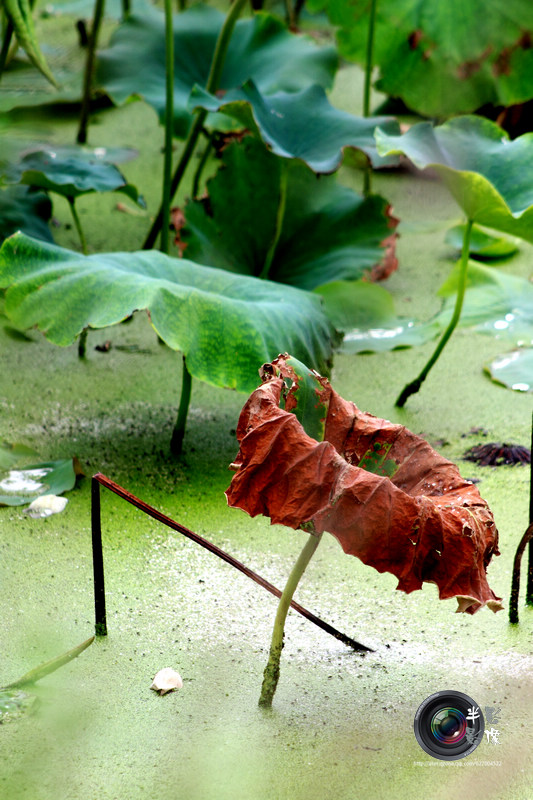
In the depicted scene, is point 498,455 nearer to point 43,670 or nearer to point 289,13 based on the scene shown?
point 43,670

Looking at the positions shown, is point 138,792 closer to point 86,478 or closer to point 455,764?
point 455,764

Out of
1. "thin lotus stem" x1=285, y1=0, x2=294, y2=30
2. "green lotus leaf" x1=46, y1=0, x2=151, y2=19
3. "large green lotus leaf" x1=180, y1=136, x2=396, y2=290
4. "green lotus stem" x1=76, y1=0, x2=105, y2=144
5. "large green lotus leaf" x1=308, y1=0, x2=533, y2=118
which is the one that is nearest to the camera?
"large green lotus leaf" x1=180, y1=136, x2=396, y2=290

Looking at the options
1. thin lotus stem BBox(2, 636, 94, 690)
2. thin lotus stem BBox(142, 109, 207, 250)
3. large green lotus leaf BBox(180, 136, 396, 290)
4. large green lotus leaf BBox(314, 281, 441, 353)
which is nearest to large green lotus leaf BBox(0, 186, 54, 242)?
thin lotus stem BBox(142, 109, 207, 250)

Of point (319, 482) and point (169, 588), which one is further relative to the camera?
point (169, 588)

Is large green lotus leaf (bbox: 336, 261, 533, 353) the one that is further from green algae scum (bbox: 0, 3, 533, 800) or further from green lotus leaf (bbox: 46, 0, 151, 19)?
green lotus leaf (bbox: 46, 0, 151, 19)

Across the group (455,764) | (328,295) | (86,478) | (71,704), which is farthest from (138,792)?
(328,295)
